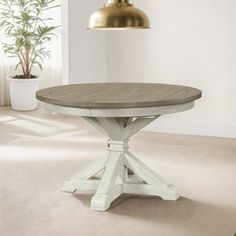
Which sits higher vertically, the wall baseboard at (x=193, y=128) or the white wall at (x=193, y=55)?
the white wall at (x=193, y=55)

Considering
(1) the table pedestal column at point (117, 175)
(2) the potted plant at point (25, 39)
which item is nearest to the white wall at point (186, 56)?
(2) the potted plant at point (25, 39)

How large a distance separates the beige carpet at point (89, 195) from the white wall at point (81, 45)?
60 centimetres

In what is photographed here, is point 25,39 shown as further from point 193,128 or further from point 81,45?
point 193,128

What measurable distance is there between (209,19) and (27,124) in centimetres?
228

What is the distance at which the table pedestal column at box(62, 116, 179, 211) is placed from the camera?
3.85 m

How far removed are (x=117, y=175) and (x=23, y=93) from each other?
3630 millimetres

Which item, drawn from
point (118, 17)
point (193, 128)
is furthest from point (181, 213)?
point (193, 128)

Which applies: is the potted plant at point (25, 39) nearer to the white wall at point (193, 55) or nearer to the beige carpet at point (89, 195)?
the beige carpet at point (89, 195)

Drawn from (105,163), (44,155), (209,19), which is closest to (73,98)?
(105,163)

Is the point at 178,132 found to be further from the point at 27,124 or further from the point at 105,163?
the point at 105,163

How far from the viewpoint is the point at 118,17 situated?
3697 millimetres

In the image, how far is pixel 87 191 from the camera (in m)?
4.17

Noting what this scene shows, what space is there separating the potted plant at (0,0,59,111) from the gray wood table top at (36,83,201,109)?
3039mm

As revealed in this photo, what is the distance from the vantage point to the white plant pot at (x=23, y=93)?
24.2ft
